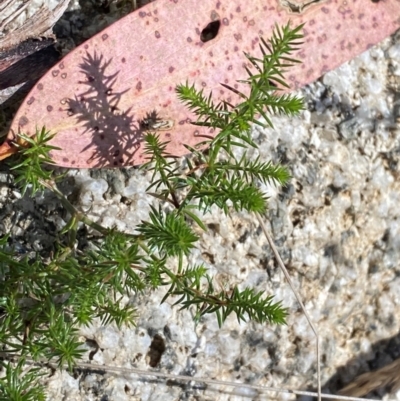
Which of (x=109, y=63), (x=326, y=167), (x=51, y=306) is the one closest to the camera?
(x=51, y=306)

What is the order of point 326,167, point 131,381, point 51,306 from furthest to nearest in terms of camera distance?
point 326,167 < point 131,381 < point 51,306

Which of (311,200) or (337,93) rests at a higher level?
(337,93)

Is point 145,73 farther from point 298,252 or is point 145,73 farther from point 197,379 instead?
point 197,379

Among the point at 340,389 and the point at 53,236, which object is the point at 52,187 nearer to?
the point at 53,236

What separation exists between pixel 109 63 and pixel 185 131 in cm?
33

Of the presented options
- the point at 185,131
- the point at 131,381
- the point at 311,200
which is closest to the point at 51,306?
the point at 131,381

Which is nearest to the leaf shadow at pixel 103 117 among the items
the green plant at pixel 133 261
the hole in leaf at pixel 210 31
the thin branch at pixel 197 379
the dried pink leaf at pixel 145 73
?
the dried pink leaf at pixel 145 73

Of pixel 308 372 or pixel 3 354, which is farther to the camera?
pixel 308 372

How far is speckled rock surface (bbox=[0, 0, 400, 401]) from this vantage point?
2324 millimetres

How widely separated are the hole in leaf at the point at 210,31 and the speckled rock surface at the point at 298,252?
1.25 feet

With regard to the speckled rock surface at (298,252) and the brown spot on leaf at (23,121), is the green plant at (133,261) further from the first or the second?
the speckled rock surface at (298,252)

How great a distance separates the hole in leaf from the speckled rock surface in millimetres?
381

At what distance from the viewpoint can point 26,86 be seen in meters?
2.26

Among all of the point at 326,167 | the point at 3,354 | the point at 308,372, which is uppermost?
the point at 326,167
